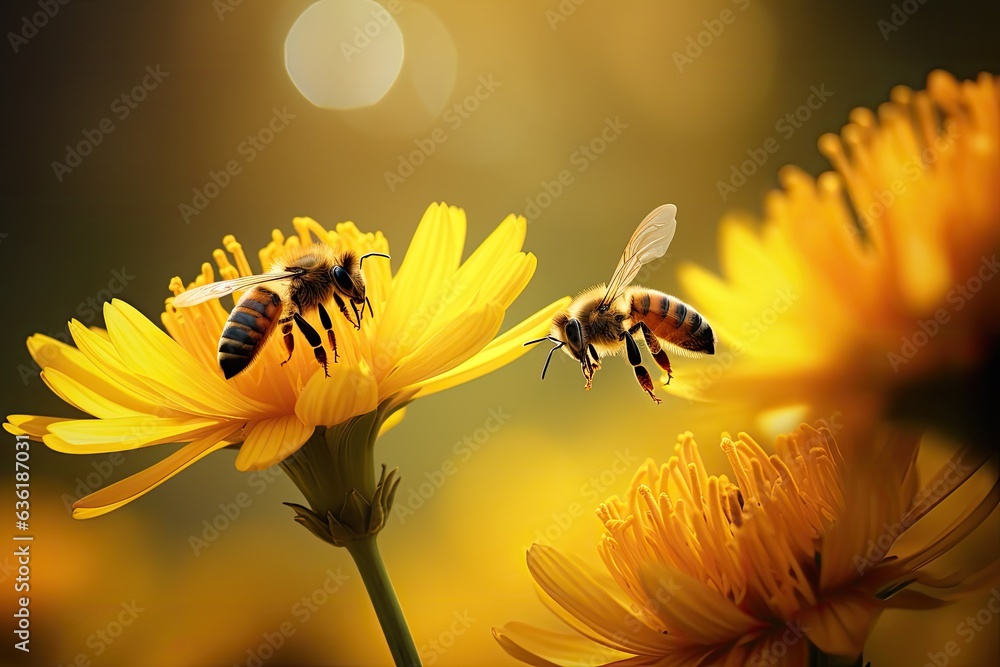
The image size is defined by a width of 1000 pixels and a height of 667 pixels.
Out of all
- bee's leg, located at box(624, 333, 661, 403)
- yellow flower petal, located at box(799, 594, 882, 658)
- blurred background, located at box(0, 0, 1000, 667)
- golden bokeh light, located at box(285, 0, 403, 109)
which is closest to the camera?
yellow flower petal, located at box(799, 594, 882, 658)

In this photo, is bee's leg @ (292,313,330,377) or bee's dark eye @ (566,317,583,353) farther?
bee's dark eye @ (566,317,583,353)

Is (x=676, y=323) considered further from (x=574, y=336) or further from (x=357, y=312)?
(x=357, y=312)

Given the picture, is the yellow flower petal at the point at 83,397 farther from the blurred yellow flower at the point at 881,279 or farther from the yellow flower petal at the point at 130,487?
the blurred yellow flower at the point at 881,279

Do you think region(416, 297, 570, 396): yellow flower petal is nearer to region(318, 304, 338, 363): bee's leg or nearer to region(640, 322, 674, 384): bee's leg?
region(318, 304, 338, 363): bee's leg

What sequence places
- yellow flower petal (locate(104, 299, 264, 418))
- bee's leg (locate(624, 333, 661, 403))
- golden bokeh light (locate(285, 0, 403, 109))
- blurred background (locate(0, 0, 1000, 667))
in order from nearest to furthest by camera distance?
yellow flower petal (locate(104, 299, 264, 418)), bee's leg (locate(624, 333, 661, 403)), blurred background (locate(0, 0, 1000, 667)), golden bokeh light (locate(285, 0, 403, 109))

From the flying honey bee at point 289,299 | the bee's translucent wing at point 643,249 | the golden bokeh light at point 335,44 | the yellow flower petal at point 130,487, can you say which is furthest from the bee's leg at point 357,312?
the golden bokeh light at point 335,44

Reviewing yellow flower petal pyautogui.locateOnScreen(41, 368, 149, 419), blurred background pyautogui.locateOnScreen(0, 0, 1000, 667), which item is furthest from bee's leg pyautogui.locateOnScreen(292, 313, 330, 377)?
blurred background pyautogui.locateOnScreen(0, 0, 1000, 667)

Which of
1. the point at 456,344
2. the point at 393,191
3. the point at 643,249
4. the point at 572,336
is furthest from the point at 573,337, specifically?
the point at 393,191
